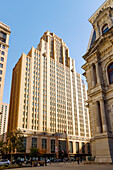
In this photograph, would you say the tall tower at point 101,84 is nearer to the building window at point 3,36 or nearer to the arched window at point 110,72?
the arched window at point 110,72

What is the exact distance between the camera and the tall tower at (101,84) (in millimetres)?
24336

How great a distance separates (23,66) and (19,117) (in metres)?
28.0

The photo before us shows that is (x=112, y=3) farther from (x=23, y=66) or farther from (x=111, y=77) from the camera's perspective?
(x=23, y=66)

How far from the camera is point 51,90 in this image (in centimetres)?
8950

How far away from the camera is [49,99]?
85.4m

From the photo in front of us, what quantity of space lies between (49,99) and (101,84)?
5904 cm

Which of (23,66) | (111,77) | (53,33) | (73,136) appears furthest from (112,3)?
(53,33)

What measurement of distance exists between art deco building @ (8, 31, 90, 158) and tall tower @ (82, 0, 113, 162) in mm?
47328

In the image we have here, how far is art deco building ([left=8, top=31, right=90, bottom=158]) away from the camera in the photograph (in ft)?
241

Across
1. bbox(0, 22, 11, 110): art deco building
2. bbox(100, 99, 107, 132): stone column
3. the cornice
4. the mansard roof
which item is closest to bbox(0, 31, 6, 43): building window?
bbox(0, 22, 11, 110): art deco building

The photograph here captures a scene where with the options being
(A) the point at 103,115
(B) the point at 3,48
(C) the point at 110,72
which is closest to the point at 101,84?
(C) the point at 110,72

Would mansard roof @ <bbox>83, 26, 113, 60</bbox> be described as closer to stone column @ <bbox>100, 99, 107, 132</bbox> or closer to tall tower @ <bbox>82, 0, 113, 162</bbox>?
tall tower @ <bbox>82, 0, 113, 162</bbox>

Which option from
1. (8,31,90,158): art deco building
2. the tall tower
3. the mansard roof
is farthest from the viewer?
(8,31,90,158): art deco building

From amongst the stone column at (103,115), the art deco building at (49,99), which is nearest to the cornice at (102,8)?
the stone column at (103,115)
